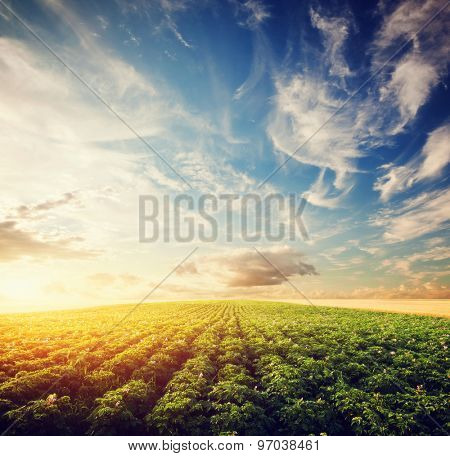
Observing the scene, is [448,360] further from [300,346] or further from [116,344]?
[116,344]

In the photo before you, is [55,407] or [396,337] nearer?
[55,407]
